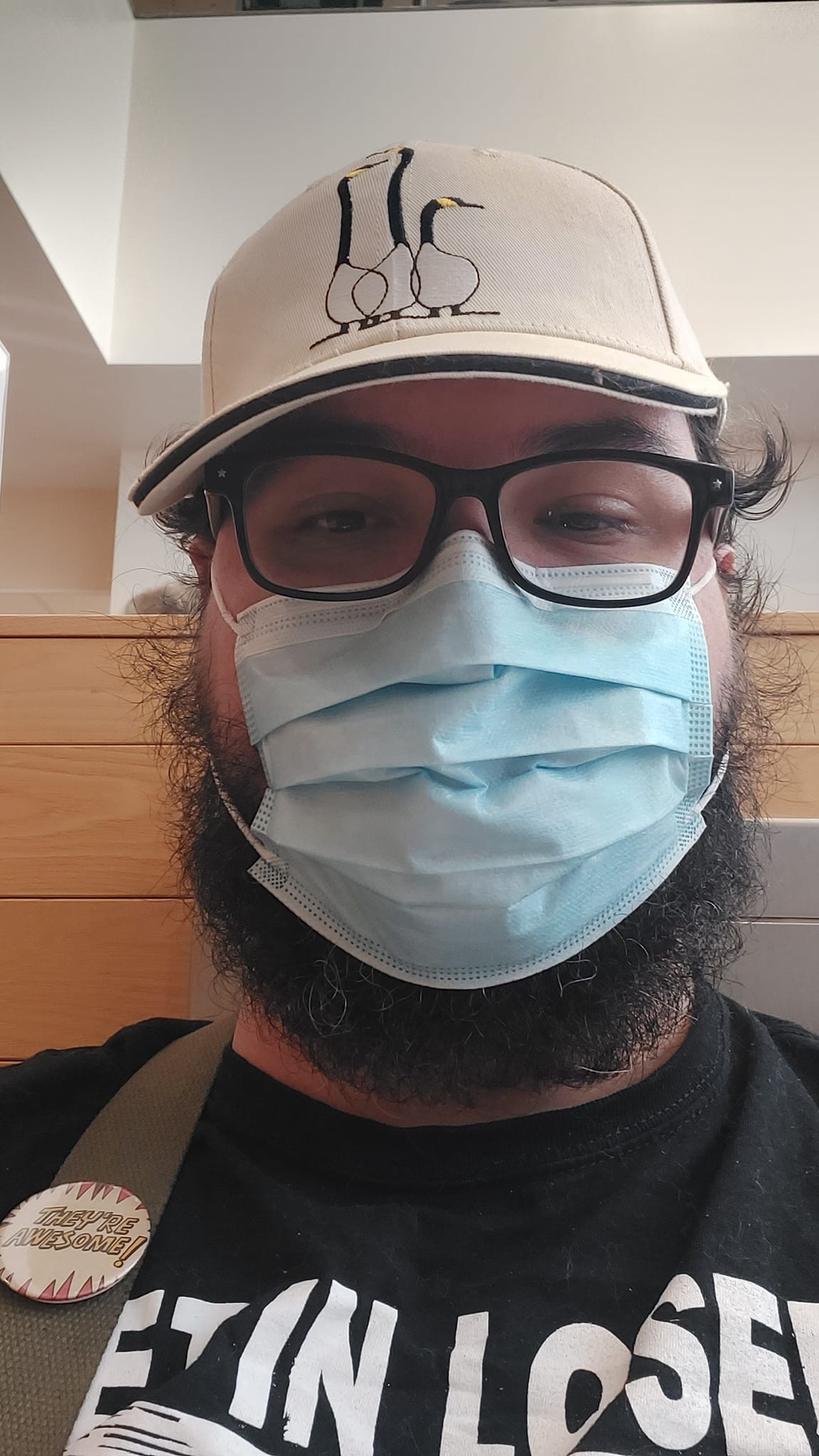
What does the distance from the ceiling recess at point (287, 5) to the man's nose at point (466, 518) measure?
1.60 metres

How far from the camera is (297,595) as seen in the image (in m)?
0.63

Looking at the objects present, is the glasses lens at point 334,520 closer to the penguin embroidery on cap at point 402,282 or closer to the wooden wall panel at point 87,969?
the penguin embroidery on cap at point 402,282

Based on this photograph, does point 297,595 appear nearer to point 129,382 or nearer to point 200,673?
point 200,673

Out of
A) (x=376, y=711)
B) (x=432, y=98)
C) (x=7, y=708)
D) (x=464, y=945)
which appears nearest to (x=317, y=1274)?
(x=464, y=945)

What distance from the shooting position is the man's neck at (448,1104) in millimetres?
632

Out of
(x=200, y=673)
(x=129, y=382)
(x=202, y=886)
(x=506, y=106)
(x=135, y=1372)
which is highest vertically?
(x=506, y=106)

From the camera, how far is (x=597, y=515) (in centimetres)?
64

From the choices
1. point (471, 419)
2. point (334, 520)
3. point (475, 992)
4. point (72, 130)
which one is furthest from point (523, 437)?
point (72, 130)

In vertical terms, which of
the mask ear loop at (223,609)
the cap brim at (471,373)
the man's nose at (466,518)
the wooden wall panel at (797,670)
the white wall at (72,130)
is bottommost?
the wooden wall panel at (797,670)

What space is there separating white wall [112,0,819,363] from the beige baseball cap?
5.56ft

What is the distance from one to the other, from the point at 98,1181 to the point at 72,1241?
0.19 ft

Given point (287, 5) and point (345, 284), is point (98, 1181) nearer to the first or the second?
point (345, 284)

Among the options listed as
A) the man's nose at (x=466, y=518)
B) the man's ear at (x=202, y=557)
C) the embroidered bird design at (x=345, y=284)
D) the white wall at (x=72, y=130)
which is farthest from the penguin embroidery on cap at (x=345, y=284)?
the white wall at (x=72, y=130)

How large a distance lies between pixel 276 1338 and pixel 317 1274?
0.14 feet
